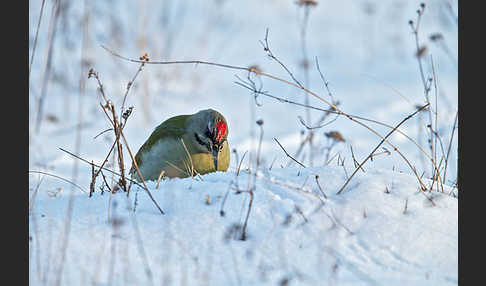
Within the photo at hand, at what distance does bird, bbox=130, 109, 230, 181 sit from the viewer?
184 inches

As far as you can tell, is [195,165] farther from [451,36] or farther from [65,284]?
[451,36]

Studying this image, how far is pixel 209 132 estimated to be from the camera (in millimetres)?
4754

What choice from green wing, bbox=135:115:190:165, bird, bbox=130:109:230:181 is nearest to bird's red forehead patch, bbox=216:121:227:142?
bird, bbox=130:109:230:181

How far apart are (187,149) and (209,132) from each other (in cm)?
23

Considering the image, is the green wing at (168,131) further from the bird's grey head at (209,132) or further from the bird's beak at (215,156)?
the bird's beak at (215,156)

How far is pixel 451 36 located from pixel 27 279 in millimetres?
11668

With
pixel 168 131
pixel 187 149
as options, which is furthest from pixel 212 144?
pixel 168 131

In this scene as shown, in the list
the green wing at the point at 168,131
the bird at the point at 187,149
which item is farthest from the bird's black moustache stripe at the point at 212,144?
the green wing at the point at 168,131

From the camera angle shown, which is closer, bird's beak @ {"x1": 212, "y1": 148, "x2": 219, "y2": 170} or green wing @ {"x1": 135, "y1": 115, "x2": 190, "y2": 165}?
bird's beak @ {"x1": 212, "y1": 148, "x2": 219, "y2": 170}

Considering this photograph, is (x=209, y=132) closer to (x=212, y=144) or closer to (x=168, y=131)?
(x=212, y=144)

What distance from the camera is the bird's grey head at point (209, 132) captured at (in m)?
4.73

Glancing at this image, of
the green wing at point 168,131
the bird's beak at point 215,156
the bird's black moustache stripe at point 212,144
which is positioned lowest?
the bird's beak at point 215,156

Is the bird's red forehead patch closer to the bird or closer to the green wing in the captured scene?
the bird

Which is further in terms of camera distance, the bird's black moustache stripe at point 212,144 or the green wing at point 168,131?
the green wing at point 168,131
